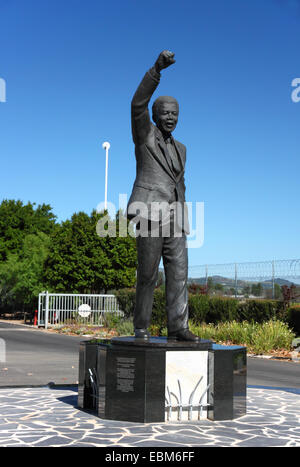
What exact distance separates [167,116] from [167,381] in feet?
10.4

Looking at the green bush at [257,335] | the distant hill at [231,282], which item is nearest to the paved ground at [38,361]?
the green bush at [257,335]

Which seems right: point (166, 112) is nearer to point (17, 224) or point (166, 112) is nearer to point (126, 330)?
point (126, 330)

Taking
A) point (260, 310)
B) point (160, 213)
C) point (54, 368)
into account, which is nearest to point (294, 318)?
point (260, 310)

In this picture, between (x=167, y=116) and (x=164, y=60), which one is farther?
(x=167, y=116)

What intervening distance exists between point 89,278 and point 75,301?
183 cm

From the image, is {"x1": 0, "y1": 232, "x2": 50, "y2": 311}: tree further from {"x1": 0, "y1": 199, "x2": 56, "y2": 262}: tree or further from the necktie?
the necktie

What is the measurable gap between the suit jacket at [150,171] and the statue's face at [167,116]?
0.31 ft

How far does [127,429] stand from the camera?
17.9 feet

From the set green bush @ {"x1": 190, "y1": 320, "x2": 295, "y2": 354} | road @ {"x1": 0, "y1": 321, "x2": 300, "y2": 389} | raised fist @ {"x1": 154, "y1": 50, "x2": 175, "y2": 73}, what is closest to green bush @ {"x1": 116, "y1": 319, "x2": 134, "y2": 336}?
road @ {"x1": 0, "y1": 321, "x2": 300, "y2": 389}

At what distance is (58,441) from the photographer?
493 centimetres

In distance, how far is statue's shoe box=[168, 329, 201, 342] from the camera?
643 cm

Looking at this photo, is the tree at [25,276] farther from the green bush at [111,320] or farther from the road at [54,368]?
the road at [54,368]

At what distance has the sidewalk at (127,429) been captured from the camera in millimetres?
4973
